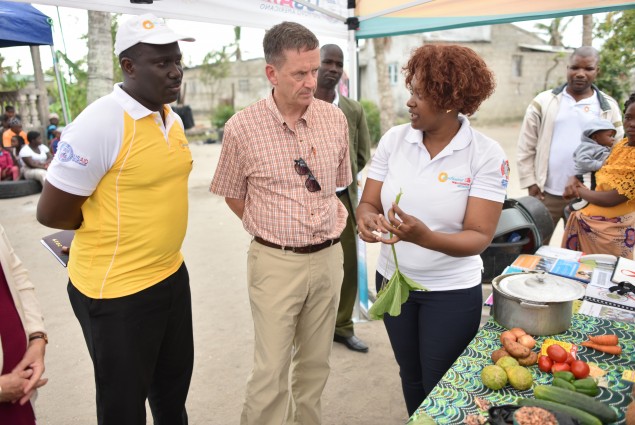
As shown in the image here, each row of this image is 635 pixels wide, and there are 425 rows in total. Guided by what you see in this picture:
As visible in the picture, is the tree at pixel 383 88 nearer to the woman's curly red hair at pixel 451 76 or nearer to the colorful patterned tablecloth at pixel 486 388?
the woman's curly red hair at pixel 451 76

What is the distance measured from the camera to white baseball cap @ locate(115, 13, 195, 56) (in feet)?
6.11

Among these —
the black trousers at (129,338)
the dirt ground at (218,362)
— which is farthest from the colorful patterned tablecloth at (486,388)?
the dirt ground at (218,362)

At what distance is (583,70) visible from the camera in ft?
13.5

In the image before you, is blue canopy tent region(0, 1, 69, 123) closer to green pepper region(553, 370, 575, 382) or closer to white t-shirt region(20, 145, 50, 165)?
white t-shirt region(20, 145, 50, 165)

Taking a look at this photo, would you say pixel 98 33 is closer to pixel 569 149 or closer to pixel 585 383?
pixel 569 149

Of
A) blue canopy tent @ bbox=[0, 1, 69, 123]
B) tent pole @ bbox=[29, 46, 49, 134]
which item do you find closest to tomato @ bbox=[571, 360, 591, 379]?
blue canopy tent @ bbox=[0, 1, 69, 123]

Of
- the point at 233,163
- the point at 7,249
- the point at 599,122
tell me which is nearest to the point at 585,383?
the point at 233,163

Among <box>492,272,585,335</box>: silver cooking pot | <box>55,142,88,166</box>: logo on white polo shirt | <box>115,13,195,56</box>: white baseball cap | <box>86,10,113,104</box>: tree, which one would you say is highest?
<box>86,10,113,104</box>: tree

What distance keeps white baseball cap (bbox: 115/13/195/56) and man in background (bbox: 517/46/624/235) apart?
3.34 metres

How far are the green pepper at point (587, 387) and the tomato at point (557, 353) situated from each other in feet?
0.37

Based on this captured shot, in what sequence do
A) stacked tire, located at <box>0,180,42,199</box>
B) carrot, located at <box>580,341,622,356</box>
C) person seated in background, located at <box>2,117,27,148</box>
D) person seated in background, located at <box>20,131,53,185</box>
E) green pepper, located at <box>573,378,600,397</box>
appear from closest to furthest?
green pepper, located at <box>573,378,600,397</box> < carrot, located at <box>580,341,622,356</box> < stacked tire, located at <box>0,180,42,199</box> < person seated in background, located at <box>20,131,53,185</box> < person seated in background, located at <box>2,117,27,148</box>

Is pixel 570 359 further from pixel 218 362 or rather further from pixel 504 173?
pixel 218 362

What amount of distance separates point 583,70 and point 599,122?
20.9 inches

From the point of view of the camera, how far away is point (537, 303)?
200 cm
